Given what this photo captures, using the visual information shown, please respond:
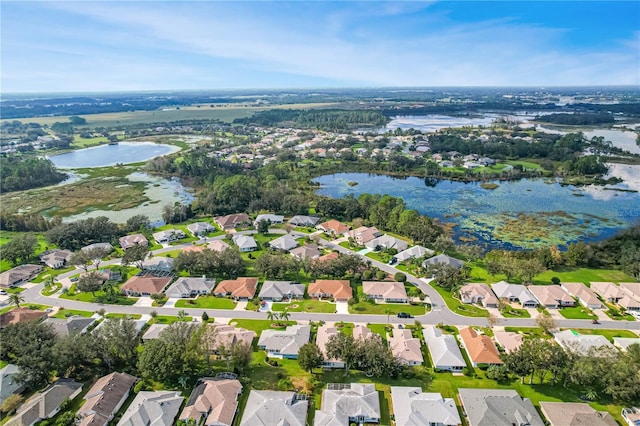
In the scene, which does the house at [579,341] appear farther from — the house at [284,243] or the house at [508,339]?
the house at [284,243]

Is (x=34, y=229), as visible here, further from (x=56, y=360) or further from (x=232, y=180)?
(x=56, y=360)

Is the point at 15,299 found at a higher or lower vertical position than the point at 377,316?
higher

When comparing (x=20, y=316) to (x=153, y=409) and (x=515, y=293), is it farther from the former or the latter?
(x=515, y=293)

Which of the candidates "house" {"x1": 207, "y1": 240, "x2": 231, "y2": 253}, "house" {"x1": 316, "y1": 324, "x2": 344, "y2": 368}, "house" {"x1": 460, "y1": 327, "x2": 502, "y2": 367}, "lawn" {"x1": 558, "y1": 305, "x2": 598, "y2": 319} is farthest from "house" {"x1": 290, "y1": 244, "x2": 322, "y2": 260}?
"lawn" {"x1": 558, "y1": 305, "x2": 598, "y2": 319}

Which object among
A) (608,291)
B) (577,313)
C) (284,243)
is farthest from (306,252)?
(608,291)

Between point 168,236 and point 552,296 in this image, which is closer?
point 552,296

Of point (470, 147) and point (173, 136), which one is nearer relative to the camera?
point (470, 147)

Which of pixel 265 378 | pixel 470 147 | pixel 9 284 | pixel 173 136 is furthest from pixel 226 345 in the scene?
pixel 173 136
